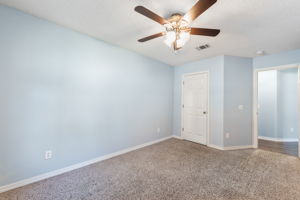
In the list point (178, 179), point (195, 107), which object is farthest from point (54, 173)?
point (195, 107)

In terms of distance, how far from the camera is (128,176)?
7.10 ft

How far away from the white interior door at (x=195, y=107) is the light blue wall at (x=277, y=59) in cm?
129

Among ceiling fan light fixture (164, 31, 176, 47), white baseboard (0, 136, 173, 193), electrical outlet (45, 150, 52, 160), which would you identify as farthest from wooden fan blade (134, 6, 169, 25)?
white baseboard (0, 136, 173, 193)

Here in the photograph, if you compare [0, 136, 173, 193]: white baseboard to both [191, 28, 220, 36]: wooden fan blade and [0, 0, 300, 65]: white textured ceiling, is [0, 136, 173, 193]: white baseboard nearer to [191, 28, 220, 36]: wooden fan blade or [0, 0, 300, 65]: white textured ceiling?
[0, 0, 300, 65]: white textured ceiling

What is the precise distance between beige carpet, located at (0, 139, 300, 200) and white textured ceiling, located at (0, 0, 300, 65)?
2387 millimetres

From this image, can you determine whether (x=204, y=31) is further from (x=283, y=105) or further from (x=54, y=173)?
(x=283, y=105)

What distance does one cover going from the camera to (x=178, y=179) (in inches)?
82.4

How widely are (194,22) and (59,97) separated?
2.44 metres

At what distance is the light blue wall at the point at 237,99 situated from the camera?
342cm

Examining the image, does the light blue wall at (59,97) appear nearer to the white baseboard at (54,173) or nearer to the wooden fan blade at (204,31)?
the white baseboard at (54,173)

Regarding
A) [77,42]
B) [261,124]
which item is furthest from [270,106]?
[77,42]

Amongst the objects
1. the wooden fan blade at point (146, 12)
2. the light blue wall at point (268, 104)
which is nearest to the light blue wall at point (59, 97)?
the wooden fan blade at point (146, 12)

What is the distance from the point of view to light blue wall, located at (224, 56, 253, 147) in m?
3.42

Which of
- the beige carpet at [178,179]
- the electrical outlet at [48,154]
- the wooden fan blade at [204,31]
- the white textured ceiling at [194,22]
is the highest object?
the white textured ceiling at [194,22]
